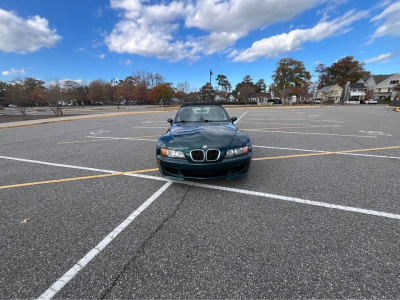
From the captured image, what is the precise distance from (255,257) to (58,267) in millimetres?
1836

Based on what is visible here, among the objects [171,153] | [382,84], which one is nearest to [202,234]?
[171,153]

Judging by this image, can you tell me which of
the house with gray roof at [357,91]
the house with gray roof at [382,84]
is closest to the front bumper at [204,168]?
the house with gray roof at [382,84]

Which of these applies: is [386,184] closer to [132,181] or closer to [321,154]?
[321,154]

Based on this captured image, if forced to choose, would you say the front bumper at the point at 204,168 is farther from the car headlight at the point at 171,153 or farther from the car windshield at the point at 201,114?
the car windshield at the point at 201,114

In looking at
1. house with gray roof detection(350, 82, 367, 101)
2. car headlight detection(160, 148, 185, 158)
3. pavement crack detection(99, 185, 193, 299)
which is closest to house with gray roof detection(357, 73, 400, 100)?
house with gray roof detection(350, 82, 367, 101)

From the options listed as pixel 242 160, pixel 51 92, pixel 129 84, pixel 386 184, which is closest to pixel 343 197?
pixel 386 184

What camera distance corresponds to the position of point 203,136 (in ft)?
10.7

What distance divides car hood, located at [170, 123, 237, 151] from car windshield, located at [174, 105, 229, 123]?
1.80 ft

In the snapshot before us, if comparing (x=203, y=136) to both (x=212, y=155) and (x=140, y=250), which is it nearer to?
(x=212, y=155)

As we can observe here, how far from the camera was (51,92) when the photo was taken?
68.6 feet

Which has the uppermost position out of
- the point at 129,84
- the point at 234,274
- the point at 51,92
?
the point at 129,84

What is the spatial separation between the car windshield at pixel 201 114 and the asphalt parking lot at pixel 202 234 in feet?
4.54

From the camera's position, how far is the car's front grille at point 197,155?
2926mm

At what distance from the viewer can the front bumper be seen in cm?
288
